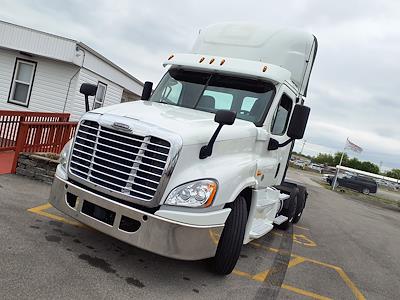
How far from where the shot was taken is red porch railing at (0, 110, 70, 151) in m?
8.65

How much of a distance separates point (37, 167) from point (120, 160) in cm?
421

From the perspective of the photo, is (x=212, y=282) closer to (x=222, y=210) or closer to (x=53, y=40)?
(x=222, y=210)

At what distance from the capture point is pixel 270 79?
215 inches

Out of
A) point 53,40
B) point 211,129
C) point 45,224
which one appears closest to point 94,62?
point 53,40

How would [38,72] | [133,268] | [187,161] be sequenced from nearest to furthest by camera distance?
[187,161], [133,268], [38,72]

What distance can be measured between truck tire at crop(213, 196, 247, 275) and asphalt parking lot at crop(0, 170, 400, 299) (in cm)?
23

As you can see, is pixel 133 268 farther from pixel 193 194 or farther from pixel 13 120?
pixel 13 120

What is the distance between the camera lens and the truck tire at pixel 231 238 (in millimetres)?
4578

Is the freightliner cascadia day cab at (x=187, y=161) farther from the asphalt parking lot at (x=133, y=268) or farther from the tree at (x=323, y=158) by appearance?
the tree at (x=323, y=158)

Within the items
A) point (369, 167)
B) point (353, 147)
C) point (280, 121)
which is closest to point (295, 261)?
point (280, 121)

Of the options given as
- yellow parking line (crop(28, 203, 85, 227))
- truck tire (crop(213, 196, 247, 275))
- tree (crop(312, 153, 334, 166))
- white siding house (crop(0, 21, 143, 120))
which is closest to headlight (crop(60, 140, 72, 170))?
yellow parking line (crop(28, 203, 85, 227))

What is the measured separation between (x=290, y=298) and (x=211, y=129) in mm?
2242

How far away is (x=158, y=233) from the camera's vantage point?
12.8 ft

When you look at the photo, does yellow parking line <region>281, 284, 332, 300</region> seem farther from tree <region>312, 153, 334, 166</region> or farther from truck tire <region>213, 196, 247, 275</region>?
tree <region>312, 153, 334, 166</region>
